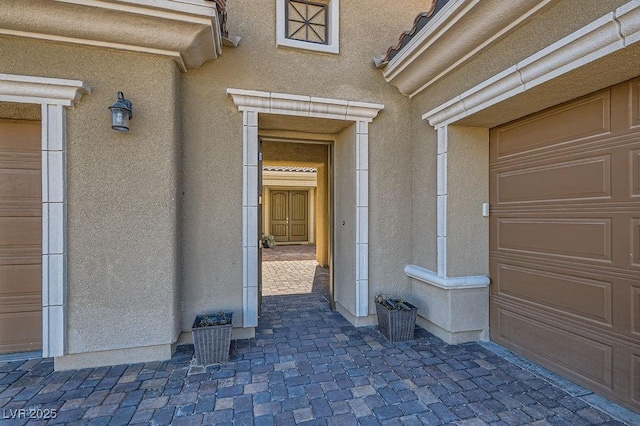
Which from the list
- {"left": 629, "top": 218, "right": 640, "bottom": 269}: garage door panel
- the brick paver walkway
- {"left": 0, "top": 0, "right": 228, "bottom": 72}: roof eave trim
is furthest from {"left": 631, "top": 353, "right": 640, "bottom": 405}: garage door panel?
{"left": 0, "top": 0, "right": 228, "bottom": 72}: roof eave trim

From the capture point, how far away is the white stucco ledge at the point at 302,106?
361 centimetres

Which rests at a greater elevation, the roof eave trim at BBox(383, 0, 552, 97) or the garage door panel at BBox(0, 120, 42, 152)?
the roof eave trim at BBox(383, 0, 552, 97)

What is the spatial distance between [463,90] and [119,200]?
151 inches

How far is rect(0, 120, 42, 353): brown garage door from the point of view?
10.4ft

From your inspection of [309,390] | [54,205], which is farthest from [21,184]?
[309,390]

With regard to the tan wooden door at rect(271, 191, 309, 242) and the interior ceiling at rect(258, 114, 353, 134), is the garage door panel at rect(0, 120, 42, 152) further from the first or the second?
the tan wooden door at rect(271, 191, 309, 242)

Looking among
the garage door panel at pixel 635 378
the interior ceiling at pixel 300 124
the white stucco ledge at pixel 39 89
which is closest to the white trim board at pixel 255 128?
the interior ceiling at pixel 300 124

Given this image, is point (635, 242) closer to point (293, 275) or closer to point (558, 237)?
point (558, 237)

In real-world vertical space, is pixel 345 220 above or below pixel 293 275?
above

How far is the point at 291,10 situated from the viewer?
3986 millimetres

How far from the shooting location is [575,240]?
2713 millimetres

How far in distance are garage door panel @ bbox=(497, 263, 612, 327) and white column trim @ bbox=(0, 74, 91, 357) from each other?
4.69 metres

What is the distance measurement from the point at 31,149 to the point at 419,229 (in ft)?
15.3

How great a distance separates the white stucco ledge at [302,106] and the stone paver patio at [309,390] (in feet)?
9.37
